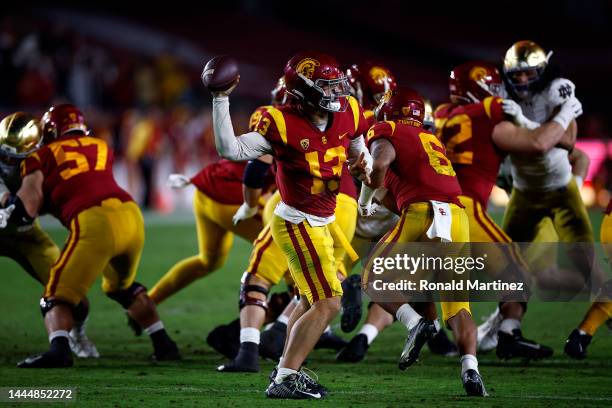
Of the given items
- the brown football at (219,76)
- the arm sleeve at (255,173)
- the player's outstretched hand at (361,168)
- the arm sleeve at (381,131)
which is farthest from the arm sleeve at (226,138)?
the arm sleeve at (255,173)

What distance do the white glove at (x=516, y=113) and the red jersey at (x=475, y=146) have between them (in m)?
0.04

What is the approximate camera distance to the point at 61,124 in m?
7.27

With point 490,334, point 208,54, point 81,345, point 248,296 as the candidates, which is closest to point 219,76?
point 248,296

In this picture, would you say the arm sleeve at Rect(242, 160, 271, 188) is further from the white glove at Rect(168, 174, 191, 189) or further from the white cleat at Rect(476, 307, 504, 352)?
the white cleat at Rect(476, 307, 504, 352)

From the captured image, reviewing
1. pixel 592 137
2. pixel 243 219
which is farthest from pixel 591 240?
pixel 592 137

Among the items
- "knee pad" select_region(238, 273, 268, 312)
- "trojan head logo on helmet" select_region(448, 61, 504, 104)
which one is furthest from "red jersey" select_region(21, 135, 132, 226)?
"trojan head logo on helmet" select_region(448, 61, 504, 104)

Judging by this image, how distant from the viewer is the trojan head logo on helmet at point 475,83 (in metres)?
7.43

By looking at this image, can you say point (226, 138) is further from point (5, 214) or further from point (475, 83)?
point (475, 83)

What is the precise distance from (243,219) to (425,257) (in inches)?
61.9

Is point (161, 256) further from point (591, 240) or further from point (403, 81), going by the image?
point (403, 81)

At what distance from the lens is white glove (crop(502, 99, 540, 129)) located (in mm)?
6965

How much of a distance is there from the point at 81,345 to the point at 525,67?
340 centimetres

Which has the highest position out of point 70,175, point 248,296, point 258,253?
point 70,175

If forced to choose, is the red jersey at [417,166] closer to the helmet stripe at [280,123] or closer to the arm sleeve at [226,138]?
the helmet stripe at [280,123]
